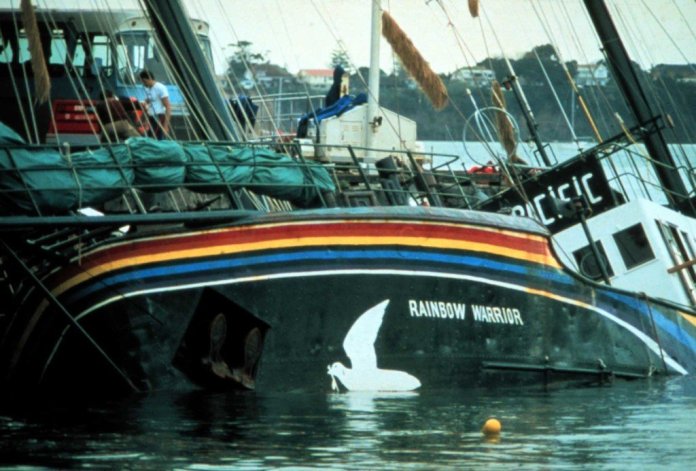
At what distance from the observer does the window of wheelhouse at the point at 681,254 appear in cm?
2120

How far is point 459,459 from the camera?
13555 millimetres

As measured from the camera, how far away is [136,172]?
55.2 ft

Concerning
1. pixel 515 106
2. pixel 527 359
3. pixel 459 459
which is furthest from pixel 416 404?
pixel 515 106

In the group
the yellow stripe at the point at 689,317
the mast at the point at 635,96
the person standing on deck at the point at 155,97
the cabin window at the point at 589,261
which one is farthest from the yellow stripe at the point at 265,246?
the mast at the point at 635,96

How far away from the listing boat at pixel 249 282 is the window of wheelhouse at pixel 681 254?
7.98 feet

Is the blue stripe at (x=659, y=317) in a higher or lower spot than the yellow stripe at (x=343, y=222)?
lower

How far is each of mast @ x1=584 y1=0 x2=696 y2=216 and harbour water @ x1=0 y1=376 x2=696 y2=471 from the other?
7.04 m

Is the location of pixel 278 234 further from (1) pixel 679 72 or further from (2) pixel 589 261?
(1) pixel 679 72

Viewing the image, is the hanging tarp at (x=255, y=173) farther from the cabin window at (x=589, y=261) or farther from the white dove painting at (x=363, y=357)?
the cabin window at (x=589, y=261)

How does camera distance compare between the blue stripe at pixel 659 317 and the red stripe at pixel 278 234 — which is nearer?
the red stripe at pixel 278 234

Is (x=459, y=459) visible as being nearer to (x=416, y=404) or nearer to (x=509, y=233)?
(x=416, y=404)

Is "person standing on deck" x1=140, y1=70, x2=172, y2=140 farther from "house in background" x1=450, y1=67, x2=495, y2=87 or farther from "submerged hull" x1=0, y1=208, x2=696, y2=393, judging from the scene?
"submerged hull" x1=0, y1=208, x2=696, y2=393

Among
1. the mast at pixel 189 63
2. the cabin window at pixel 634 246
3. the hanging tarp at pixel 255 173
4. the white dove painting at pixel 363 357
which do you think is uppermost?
the mast at pixel 189 63

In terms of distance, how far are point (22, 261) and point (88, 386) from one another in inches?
53.9
